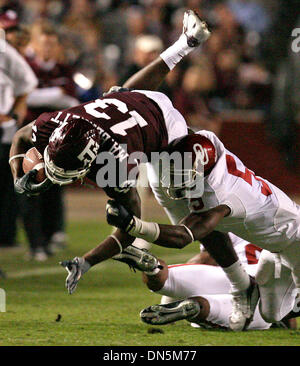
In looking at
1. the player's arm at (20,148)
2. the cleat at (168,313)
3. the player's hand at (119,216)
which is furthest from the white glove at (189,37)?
the player's hand at (119,216)

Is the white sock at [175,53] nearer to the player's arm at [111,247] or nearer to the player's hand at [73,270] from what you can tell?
the player's arm at [111,247]

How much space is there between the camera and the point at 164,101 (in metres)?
5.65

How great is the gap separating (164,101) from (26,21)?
328 inches

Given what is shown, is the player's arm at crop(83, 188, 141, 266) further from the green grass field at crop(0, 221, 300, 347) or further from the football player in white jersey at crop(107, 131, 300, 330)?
the green grass field at crop(0, 221, 300, 347)

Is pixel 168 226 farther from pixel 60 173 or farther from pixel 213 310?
pixel 213 310

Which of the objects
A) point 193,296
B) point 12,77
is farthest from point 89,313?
A: point 12,77

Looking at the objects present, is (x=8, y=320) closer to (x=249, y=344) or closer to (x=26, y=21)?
(x=249, y=344)

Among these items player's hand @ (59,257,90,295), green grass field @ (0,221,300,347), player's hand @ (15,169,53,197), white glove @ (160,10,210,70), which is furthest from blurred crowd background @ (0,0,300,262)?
player's hand @ (59,257,90,295)

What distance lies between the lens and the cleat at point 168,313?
5418mm

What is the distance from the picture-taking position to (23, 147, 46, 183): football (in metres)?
5.39

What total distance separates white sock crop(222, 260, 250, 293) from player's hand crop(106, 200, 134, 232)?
3.66 ft

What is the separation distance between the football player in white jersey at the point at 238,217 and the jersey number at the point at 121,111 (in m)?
0.27

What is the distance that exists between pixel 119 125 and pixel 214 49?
9028 millimetres
